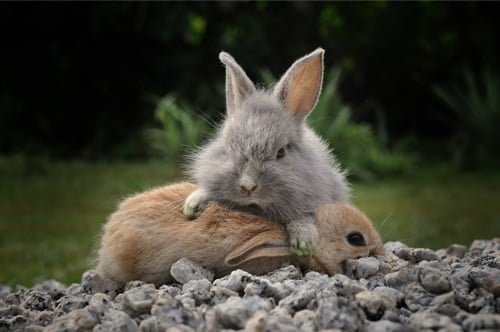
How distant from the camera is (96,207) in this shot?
32.4ft

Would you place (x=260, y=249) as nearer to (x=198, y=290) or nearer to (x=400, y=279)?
(x=198, y=290)

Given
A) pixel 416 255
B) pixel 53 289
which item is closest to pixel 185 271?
pixel 416 255

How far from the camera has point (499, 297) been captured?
3436mm

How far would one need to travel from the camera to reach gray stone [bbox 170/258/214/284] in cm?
368

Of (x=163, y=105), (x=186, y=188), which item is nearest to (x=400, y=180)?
(x=163, y=105)

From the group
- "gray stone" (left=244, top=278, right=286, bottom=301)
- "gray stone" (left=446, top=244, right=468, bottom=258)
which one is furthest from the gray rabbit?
"gray stone" (left=446, top=244, right=468, bottom=258)

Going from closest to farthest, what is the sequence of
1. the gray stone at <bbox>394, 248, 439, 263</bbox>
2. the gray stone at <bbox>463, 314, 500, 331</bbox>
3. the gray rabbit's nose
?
the gray stone at <bbox>463, 314, 500, 331</bbox>
the gray rabbit's nose
the gray stone at <bbox>394, 248, 439, 263</bbox>

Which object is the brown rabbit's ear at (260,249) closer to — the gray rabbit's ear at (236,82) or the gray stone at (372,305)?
the gray stone at (372,305)

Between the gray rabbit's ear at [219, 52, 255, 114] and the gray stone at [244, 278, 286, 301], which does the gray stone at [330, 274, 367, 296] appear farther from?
the gray rabbit's ear at [219, 52, 255, 114]

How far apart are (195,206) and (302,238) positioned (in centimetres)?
63

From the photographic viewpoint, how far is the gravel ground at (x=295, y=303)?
9.98 ft

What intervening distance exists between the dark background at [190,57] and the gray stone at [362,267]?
10193 millimetres

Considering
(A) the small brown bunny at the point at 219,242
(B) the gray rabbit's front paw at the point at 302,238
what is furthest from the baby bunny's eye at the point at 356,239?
(B) the gray rabbit's front paw at the point at 302,238

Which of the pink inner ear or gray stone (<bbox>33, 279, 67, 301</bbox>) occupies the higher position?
the pink inner ear
